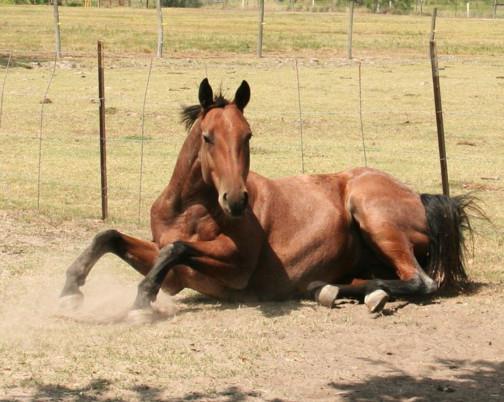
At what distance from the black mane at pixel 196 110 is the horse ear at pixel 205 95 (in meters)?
0.03

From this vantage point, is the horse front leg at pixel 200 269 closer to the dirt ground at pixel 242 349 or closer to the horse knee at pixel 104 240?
the dirt ground at pixel 242 349

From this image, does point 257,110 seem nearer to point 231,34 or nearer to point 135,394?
point 135,394

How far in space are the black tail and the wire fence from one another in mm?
2520

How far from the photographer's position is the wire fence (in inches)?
572

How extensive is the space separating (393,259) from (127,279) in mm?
2282

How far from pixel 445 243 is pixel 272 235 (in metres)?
1.44

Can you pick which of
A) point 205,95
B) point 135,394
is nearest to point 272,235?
point 205,95

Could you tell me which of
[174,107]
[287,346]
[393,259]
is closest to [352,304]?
[393,259]

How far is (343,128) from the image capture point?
2062 cm

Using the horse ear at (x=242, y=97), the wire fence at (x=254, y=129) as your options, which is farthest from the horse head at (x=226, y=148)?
the wire fence at (x=254, y=129)

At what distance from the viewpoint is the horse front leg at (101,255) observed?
25.1 ft

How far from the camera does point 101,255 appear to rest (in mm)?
7863

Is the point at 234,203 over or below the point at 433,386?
over

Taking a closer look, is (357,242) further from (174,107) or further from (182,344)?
(174,107)
